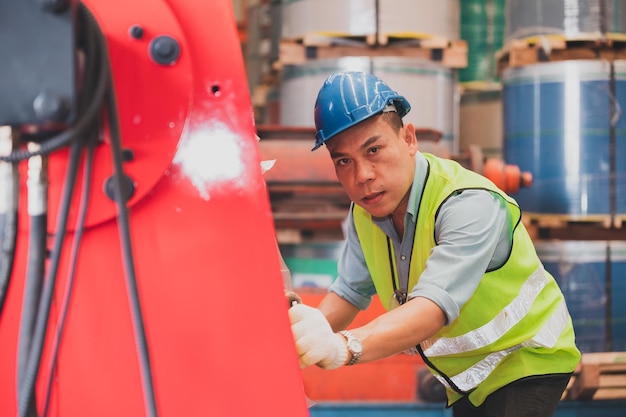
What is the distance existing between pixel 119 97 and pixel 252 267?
285 millimetres

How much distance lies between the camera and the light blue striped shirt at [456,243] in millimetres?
1722

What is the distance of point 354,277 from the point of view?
244 cm

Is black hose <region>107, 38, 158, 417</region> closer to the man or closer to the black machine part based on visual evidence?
the black machine part

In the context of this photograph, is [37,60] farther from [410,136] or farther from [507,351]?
[507,351]

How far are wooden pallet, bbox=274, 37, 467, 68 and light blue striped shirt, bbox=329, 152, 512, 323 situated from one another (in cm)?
284

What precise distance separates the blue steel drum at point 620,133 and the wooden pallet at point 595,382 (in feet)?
3.88

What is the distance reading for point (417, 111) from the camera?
4.77 metres

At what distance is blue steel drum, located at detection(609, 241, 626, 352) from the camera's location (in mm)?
4586

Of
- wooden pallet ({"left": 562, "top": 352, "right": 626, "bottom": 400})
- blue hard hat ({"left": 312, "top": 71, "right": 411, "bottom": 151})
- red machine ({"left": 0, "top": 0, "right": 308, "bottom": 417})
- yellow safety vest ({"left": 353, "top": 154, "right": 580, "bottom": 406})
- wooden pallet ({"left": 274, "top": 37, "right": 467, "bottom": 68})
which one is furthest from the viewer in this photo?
wooden pallet ({"left": 274, "top": 37, "right": 467, "bottom": 68})

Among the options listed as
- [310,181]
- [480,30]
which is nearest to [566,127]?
[480,30]

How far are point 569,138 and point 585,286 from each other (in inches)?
37.2

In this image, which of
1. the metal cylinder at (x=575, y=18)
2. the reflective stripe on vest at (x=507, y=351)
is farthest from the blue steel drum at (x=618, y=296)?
the reflective stripe on vest at (x=507, y=351)

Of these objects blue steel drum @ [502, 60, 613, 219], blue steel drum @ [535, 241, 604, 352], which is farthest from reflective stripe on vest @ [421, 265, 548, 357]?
blue steel drum @ [502, 60, 613, 219]

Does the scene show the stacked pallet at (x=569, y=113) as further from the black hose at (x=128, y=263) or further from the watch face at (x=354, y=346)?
the black hose at (x=128, y=263)
